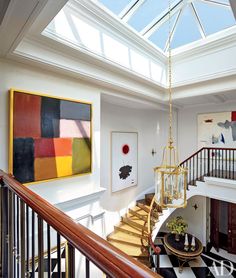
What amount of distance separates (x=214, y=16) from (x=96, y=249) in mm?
4511

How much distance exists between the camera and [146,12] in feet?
11.7

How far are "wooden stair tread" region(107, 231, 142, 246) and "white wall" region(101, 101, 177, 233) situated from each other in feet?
0.72

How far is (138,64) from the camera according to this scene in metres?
3.60

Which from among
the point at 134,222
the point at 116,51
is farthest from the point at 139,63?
the point at 134,222

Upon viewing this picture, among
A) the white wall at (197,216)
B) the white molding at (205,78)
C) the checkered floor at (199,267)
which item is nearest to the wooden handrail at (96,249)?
the white molding at (205,78)

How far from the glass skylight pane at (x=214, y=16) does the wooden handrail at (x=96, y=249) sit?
14.1ft

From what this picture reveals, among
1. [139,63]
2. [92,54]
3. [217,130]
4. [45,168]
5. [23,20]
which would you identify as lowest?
[45,168]

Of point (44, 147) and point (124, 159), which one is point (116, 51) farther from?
point (124, 159)

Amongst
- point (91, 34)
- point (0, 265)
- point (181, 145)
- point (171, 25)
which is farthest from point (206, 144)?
point (0, 265)

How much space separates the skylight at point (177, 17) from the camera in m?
3.26

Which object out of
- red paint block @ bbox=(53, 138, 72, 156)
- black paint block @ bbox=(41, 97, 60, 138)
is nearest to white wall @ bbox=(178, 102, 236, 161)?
red paint block @ bbox=(53, 138, 72, 156)

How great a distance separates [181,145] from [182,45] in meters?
3.25

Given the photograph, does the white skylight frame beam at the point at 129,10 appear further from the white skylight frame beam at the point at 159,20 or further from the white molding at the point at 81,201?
the white molding at the point at 81,201

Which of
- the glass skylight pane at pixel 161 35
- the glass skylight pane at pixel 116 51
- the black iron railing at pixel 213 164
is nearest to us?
the glass skylight pane at pixel 116 51
